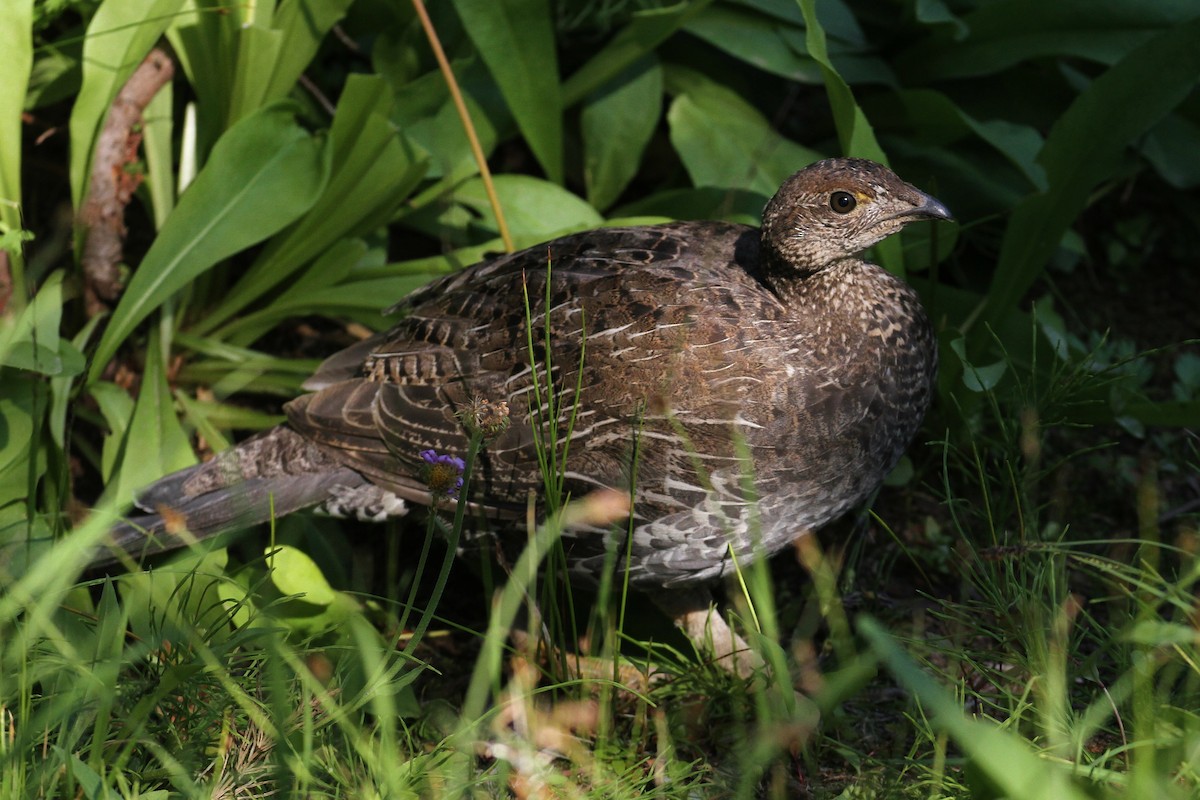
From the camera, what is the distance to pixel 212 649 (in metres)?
2.28

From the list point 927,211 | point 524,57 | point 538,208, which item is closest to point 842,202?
point 927,211

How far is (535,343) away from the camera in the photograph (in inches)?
111

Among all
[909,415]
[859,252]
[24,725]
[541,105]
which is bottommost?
[909,415]

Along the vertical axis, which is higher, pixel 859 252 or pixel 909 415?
pixel 859 252

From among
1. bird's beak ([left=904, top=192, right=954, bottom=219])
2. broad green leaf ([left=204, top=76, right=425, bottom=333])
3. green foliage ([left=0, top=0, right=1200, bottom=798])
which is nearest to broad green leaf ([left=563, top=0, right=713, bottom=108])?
green foliage ([left=0, top=0, right=1200, bottom=798])

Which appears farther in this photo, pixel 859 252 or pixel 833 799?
pixel 859 252

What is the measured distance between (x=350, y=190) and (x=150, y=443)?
0.98m

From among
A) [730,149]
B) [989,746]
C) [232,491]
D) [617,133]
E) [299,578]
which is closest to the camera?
[989,746]

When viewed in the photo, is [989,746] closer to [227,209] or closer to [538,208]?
[538,208]

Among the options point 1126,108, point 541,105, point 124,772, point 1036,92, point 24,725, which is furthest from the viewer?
point 1036,92

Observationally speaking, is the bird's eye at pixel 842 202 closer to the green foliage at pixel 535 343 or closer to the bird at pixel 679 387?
the bird at pixel 679 387

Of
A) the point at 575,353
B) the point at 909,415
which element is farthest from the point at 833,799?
the point at 575,353

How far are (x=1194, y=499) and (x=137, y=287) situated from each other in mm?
3176

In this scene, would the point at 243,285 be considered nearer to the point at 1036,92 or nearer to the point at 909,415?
the point at 909,415
